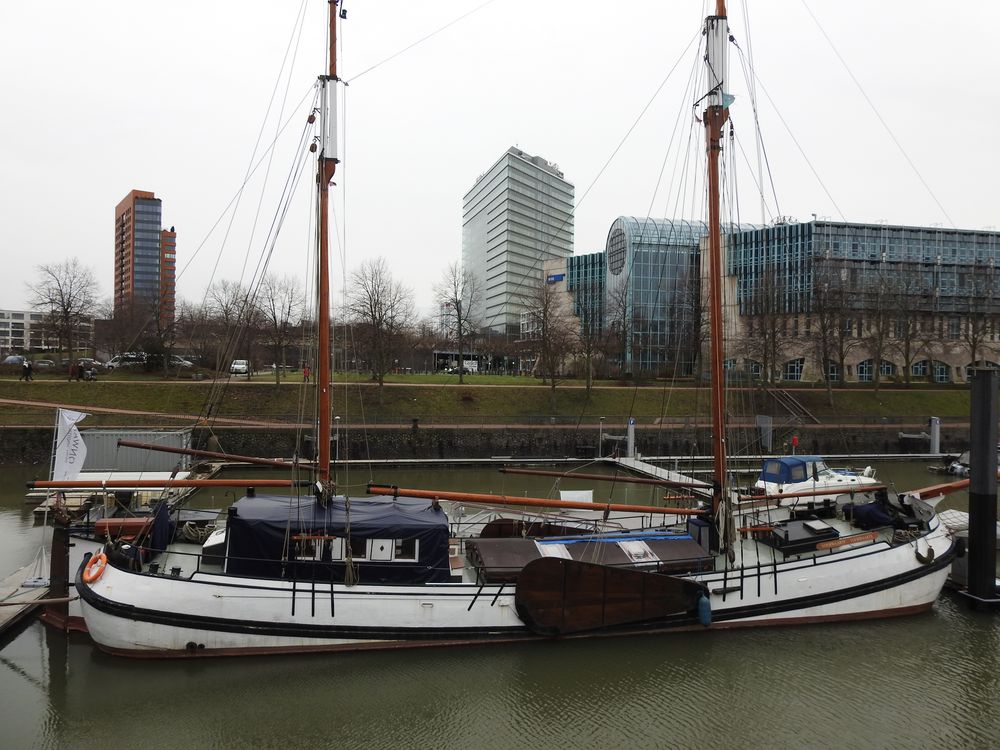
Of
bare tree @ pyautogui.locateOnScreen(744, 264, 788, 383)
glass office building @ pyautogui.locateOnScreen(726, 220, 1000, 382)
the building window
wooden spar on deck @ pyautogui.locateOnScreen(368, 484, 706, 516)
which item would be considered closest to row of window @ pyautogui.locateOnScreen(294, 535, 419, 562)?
wooden spar on deck @ pyautogui.locateOnScreen(368, 484, 706, 516)

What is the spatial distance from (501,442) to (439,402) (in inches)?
318

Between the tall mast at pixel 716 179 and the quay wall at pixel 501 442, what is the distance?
18742mm

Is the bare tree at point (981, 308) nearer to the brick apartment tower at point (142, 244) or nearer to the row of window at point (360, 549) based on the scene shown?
the row of window at point (360, 549)

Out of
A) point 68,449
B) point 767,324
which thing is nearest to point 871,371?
point 767,324

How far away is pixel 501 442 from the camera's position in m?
37.9

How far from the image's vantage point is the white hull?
11445 millimetres

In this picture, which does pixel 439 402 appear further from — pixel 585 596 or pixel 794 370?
pixel 794 370

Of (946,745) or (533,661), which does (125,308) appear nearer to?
(533,661)

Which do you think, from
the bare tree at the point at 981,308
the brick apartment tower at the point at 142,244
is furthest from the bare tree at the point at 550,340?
the brick apartment tower at the point at 142,244

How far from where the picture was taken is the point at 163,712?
403 inches

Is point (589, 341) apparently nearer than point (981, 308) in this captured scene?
Yes

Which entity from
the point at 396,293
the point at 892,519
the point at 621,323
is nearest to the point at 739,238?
the point at 621,323

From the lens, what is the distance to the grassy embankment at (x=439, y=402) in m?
38.3

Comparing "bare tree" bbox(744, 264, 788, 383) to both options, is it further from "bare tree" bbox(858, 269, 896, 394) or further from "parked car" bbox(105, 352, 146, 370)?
"parked car" bbox(105, 352, 146, 370)
